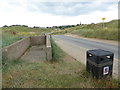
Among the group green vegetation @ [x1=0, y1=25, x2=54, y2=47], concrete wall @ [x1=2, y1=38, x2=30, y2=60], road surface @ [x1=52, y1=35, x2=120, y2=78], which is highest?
green vegetation @ [x1=0, y1=25, x2=54, y2=47]

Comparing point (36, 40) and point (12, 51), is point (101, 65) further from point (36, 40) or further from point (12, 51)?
point (36, 40)

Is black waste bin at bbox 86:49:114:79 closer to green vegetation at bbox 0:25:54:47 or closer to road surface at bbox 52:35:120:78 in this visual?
road surface at bbox 52:35:120:78

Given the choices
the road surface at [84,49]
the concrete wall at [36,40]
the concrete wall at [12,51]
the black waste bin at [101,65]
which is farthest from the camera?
the concrete wall at [36,40]

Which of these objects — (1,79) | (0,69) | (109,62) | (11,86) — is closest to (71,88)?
(109,62)

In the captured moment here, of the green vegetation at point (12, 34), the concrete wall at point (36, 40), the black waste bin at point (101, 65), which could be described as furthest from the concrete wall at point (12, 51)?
the concrete wall at point (36, 40)

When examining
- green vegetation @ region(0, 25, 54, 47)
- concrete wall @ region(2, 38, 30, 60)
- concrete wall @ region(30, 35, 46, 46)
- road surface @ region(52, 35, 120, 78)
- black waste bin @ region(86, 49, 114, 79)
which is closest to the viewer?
black waste bin @ region(86, 49, 114, 79)

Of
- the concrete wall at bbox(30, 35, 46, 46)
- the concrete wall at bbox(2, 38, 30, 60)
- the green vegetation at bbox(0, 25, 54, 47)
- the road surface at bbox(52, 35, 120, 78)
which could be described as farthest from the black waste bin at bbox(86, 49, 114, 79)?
the concrete wall at bbox(30, 35, 46, 46)

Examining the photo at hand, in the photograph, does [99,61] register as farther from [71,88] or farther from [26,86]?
[26,86]

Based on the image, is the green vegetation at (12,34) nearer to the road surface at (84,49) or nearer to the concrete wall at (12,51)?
the concrete wall at (12,51)

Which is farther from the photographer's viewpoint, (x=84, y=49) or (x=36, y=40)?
(x=36, y=40)

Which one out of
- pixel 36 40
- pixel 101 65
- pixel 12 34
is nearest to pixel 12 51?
pixel 101 65

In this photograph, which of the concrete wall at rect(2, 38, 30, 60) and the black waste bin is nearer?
the black waste bin

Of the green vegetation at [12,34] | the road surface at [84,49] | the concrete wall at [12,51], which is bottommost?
the road surface at [84,49]

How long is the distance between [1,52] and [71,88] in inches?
139
